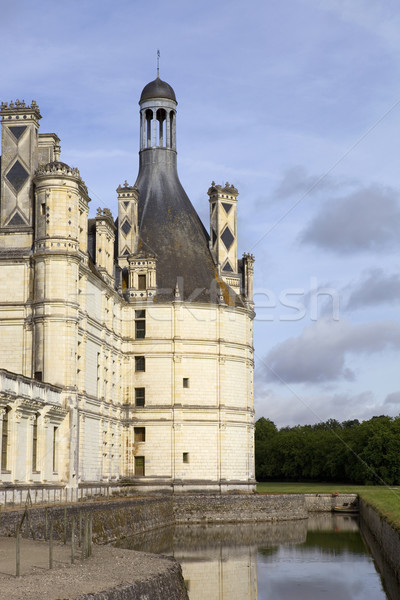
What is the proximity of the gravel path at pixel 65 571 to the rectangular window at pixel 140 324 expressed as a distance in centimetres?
3148

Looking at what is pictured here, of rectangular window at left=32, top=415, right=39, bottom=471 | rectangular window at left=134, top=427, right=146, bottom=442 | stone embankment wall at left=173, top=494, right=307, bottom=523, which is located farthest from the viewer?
rectangular window at left=134, top=427, right=146, bottom=442

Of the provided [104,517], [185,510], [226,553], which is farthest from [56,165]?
Result: [185,510]

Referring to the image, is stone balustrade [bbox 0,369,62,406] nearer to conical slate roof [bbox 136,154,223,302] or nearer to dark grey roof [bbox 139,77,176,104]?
conical slate roof [bbox 136,154,223,302]

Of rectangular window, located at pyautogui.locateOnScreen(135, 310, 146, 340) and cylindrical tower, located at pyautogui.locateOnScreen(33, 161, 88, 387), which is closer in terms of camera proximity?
cylindrical tower, located at pyautogui.locateOnScreen(33, 161, 88, 387)

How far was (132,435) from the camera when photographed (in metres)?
54.2

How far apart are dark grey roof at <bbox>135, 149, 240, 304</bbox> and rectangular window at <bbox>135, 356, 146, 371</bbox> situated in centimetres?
412

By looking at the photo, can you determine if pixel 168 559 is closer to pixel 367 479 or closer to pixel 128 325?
pixel 128 325

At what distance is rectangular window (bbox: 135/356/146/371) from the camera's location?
180 ft

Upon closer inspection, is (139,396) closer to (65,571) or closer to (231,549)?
(231,549)

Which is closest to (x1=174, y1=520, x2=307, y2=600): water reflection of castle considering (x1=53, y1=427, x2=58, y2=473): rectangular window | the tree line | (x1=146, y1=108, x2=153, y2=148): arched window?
(x1=53, y1=427, x2=58, y2=473): rectangular window

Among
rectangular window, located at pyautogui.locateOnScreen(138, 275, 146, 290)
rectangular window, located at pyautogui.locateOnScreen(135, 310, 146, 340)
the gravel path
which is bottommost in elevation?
the gravel path

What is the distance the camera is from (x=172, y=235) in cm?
5800

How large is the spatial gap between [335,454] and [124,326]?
53121 mm

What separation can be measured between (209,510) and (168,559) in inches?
1110
